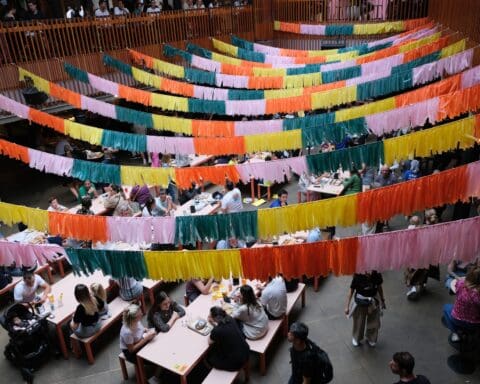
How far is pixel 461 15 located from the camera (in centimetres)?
1058

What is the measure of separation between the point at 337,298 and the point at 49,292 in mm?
5269

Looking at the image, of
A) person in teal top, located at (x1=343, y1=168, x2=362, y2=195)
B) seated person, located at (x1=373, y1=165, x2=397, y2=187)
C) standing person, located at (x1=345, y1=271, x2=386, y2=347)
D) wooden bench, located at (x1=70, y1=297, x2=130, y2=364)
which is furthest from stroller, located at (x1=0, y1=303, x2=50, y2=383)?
seated person, located at (x1=373, y1=165, x2=397, y2=187)

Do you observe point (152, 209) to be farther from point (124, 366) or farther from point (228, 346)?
point (228, 346)

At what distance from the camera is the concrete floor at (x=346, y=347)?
661 cm

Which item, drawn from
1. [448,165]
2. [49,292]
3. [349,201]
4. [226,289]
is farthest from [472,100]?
[49,292]

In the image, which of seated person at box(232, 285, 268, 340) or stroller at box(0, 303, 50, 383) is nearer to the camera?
seated person at box(232, 285, 268, 340)

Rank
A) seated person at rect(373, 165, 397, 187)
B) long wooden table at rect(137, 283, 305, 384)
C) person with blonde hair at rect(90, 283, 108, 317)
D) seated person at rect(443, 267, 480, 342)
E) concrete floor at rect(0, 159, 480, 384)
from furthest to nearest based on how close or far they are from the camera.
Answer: seated person at rect(373, 165, 397, 187) → person with blonde hair at rect(90, 283, 108, 317) → concrete floor at rect(0, 159, 480, 384) → long wooden table at rect(137, 283, 305, 384) → seated person at rect(443, 267, 480, 342)

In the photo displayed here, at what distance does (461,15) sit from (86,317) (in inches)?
422

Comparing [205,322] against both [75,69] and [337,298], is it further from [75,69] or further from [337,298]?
[75,69]

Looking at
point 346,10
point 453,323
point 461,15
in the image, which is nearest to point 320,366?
point 453,323

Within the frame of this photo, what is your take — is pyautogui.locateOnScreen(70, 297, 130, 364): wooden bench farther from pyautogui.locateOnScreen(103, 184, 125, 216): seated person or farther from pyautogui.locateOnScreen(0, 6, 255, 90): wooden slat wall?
pyautogui.locateOnScreen(0, 6, 255, 90): wooden slat wall

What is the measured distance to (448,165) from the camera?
12148mm

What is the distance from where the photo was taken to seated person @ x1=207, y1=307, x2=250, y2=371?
6.01 metres

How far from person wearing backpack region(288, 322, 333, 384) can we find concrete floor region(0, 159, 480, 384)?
152 cm
